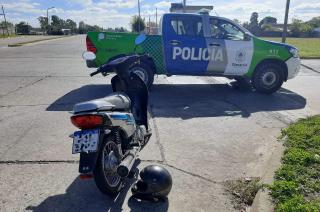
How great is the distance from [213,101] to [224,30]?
2190 mm

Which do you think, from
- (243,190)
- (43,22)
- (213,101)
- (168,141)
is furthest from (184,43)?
(43,22)

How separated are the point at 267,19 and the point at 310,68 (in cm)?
11018

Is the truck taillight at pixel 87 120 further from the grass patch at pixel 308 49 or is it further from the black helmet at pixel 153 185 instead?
the grass patch at pixel 308 49

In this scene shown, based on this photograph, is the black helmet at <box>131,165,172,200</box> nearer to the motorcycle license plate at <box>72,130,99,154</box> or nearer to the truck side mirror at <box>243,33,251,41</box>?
the motorcycle license plate at <box>72,130,99,154</box>

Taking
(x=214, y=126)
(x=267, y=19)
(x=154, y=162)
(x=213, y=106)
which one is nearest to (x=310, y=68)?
(x=213, y=106)

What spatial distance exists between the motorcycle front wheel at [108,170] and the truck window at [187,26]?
6.16 meters

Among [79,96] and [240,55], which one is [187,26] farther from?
[79,96]

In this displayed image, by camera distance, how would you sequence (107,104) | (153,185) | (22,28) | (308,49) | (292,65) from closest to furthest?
(153,185) < (107,104) < (292,65) < (308,49) < (22,28)

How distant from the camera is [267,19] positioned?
387 feet

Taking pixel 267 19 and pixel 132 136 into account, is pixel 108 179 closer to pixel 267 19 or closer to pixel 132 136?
pixel 132 136

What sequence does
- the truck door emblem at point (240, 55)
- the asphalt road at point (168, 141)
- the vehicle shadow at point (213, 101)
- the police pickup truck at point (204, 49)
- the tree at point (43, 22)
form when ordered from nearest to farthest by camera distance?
the asphalt road at point (168, 141) < the vehicle shadow at point (213, 101) < the police pickup truck at point (204, 49) < the truck door emblem at point (240, 55) < the tree at point (43, 22)

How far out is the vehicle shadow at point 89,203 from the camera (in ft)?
11.6

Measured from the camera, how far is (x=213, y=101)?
848cm

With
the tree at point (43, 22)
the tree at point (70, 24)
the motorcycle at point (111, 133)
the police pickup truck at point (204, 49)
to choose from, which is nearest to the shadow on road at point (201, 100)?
the police pickup truck at point (204, 49)
